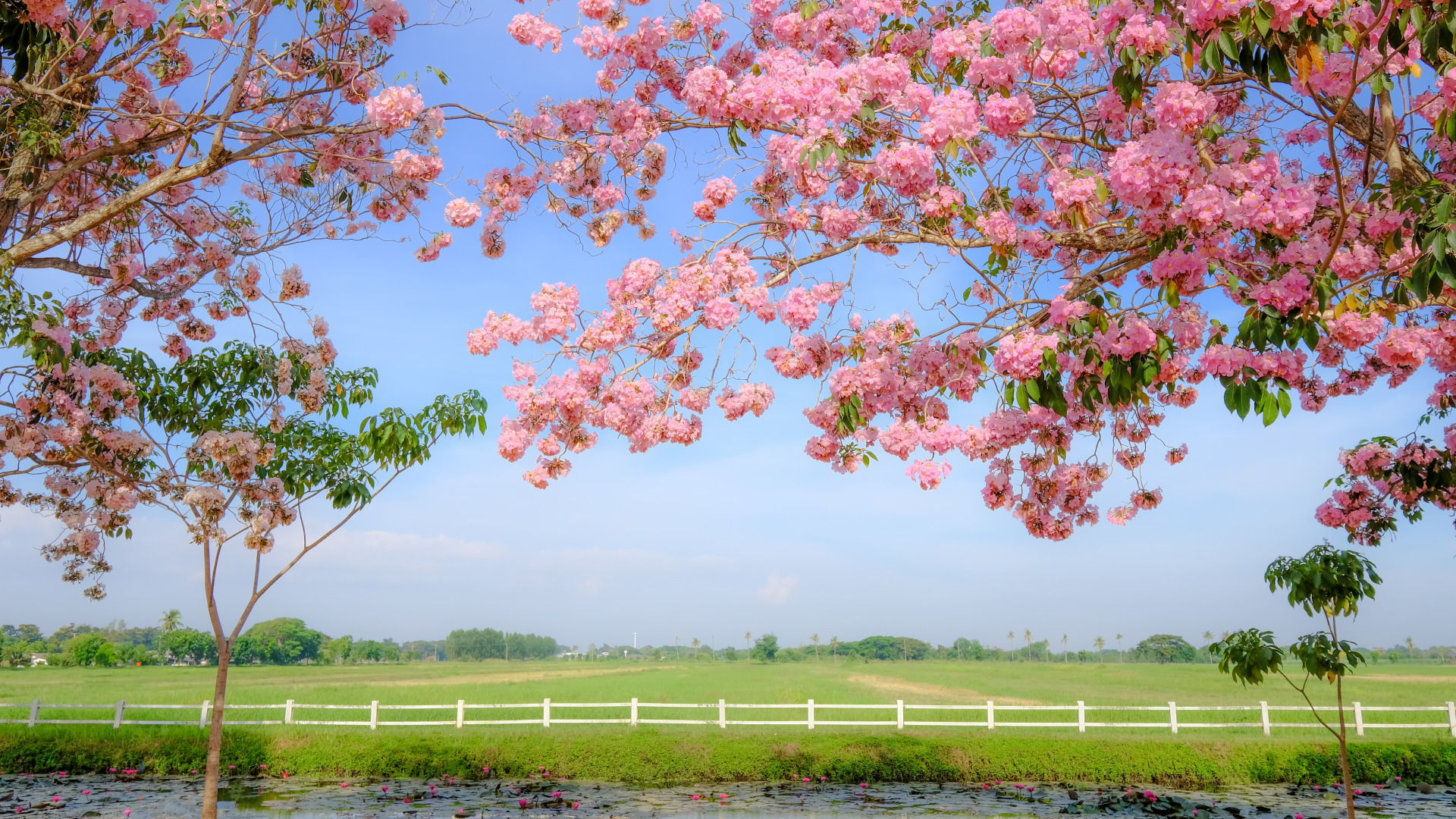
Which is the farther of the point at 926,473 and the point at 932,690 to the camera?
the point at 932,690

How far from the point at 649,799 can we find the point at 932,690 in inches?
1619

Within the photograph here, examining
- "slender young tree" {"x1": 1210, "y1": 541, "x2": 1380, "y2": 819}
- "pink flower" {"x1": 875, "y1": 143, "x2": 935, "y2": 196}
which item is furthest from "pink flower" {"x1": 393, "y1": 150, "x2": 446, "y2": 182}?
"slender young tree" {"x1": 1210, "y1": 541, "x2": 1380, "y2": 819}

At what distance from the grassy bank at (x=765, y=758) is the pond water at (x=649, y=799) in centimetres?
24

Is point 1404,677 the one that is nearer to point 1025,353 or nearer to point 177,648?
point 1025,353

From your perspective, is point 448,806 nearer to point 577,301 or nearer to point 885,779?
point 885,779

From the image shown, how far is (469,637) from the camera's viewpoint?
113438mm

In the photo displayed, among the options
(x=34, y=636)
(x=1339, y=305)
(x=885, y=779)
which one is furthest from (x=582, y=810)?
(x=34, y=636)

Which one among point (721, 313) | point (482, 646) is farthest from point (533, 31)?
point (482, 646)

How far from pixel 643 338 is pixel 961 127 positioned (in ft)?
6.78

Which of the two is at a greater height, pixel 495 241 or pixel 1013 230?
pixel 495 241

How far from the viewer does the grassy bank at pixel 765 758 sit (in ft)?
38.7

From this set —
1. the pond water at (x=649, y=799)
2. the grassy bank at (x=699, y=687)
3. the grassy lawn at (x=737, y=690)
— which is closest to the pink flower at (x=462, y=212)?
the pond water at (x=649, y=799)

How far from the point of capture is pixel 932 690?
4803cm

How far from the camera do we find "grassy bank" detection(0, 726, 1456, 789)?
11.8 metres
